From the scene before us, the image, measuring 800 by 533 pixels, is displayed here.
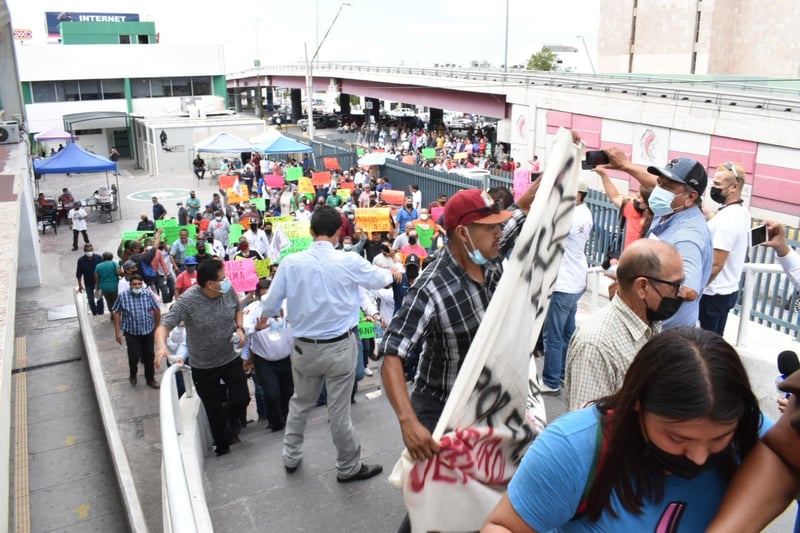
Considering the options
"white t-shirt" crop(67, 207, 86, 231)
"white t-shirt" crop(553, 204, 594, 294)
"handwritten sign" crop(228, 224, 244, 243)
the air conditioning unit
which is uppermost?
the air conditioning unit

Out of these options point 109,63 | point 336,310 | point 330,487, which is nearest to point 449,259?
point 336,310

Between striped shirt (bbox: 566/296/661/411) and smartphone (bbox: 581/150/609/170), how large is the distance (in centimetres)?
122

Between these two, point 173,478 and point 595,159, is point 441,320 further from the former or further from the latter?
point 595,159

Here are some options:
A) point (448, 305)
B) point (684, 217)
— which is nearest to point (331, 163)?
point (684, 217)

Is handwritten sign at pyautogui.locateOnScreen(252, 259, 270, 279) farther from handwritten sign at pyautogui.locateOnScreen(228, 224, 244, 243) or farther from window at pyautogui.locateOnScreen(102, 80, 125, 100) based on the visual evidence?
window at pyautogui.locateOnScreen(102, 80, 125, 100)

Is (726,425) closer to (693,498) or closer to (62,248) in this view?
(693,498)

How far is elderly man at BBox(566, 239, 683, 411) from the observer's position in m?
2.54

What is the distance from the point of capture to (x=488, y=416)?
7.94ft

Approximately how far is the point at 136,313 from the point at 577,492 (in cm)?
792

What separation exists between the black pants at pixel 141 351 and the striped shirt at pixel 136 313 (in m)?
0.07

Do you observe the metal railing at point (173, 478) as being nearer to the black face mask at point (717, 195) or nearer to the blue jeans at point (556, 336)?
the blue jeans at point (556, 336)

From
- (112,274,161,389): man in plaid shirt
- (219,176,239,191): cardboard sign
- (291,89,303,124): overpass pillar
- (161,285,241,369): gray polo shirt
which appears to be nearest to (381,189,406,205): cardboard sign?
(219,176,239,191): cardboard sign

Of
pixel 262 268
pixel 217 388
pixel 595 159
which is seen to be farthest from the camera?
pixel 262 268

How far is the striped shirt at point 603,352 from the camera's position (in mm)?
2533
